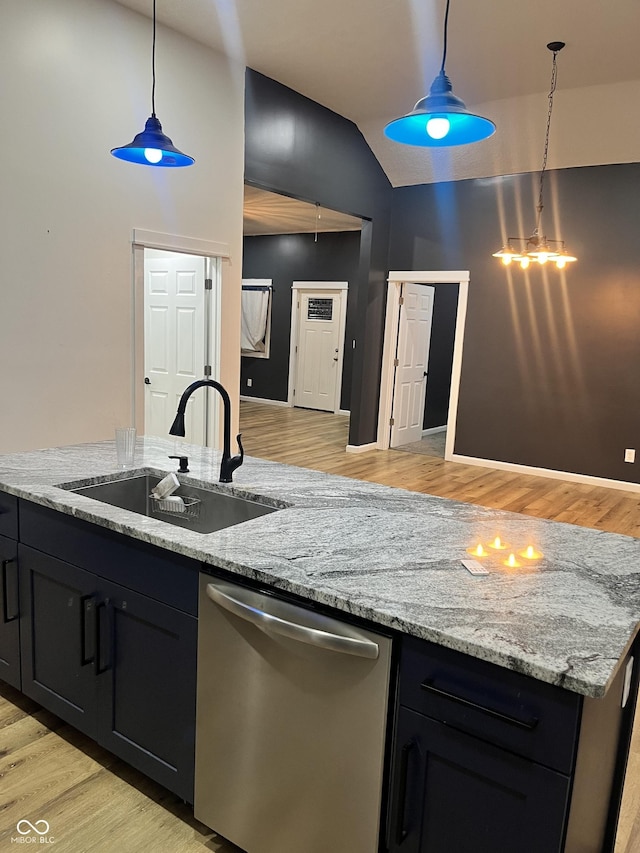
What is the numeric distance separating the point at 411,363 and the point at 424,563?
21.2ft

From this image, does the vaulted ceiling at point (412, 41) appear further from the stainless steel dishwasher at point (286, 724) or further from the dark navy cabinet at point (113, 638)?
the stainless steel dishwasher at point (286, 724)

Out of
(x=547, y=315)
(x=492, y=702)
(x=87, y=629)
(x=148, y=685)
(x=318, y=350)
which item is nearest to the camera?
(x=492, y=702)

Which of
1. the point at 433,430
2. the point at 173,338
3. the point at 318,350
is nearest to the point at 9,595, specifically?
the point at 173,338

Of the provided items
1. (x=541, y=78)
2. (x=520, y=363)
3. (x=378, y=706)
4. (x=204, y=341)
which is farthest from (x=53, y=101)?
(x=520, y=363)

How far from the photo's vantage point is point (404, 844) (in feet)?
4.43

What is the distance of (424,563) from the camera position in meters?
1.57

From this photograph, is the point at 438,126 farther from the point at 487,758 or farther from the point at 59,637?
the point at 59,637

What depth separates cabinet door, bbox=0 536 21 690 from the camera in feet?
7.03

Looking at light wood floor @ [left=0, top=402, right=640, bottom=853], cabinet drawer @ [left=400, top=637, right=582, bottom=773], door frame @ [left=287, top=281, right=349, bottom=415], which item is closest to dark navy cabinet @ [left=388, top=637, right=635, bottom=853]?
cabinet drawer @ [left=400, top=637, right=582, bottom=773]

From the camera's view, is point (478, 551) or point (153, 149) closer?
point (478, 551)

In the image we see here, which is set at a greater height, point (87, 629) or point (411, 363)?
point (411, 363)

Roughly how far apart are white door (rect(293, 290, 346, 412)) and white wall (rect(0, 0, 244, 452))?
531cm

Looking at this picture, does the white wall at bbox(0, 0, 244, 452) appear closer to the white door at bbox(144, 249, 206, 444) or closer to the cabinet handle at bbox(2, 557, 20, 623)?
the white door at bbox(144, 249, 206, 444)

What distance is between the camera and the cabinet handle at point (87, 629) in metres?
1.89
